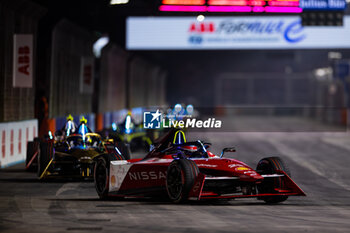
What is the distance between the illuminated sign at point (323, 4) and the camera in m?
31.8

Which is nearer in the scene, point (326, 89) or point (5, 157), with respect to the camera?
point (5, 157)

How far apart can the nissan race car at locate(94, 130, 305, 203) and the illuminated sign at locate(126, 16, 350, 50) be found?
37.6m

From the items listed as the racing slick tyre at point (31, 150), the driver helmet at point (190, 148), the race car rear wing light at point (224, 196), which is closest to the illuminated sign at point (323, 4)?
the racing slick tyre at point (31, 150)

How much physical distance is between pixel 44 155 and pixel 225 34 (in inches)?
1411

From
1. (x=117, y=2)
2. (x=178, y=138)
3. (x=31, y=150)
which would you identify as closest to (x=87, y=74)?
(x=117, y=2)

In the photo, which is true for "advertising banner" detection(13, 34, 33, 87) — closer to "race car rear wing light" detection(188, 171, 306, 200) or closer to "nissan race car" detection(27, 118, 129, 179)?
"nissan race car" detection(27, 118, 129, 179)

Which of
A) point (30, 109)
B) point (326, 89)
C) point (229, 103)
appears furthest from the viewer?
point (229, 103)

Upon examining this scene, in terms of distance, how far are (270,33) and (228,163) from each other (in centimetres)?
3958

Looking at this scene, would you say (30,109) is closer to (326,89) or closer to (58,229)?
(58,229)

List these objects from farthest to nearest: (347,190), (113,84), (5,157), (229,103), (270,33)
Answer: (229,103)
(270,33)
(113,84)
(5,157)
(347,190)

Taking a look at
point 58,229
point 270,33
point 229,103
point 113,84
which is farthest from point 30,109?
point 229,103

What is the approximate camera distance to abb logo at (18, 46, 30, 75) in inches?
883

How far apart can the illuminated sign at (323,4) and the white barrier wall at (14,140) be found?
1316 centimetres

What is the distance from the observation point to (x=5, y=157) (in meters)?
20.4
